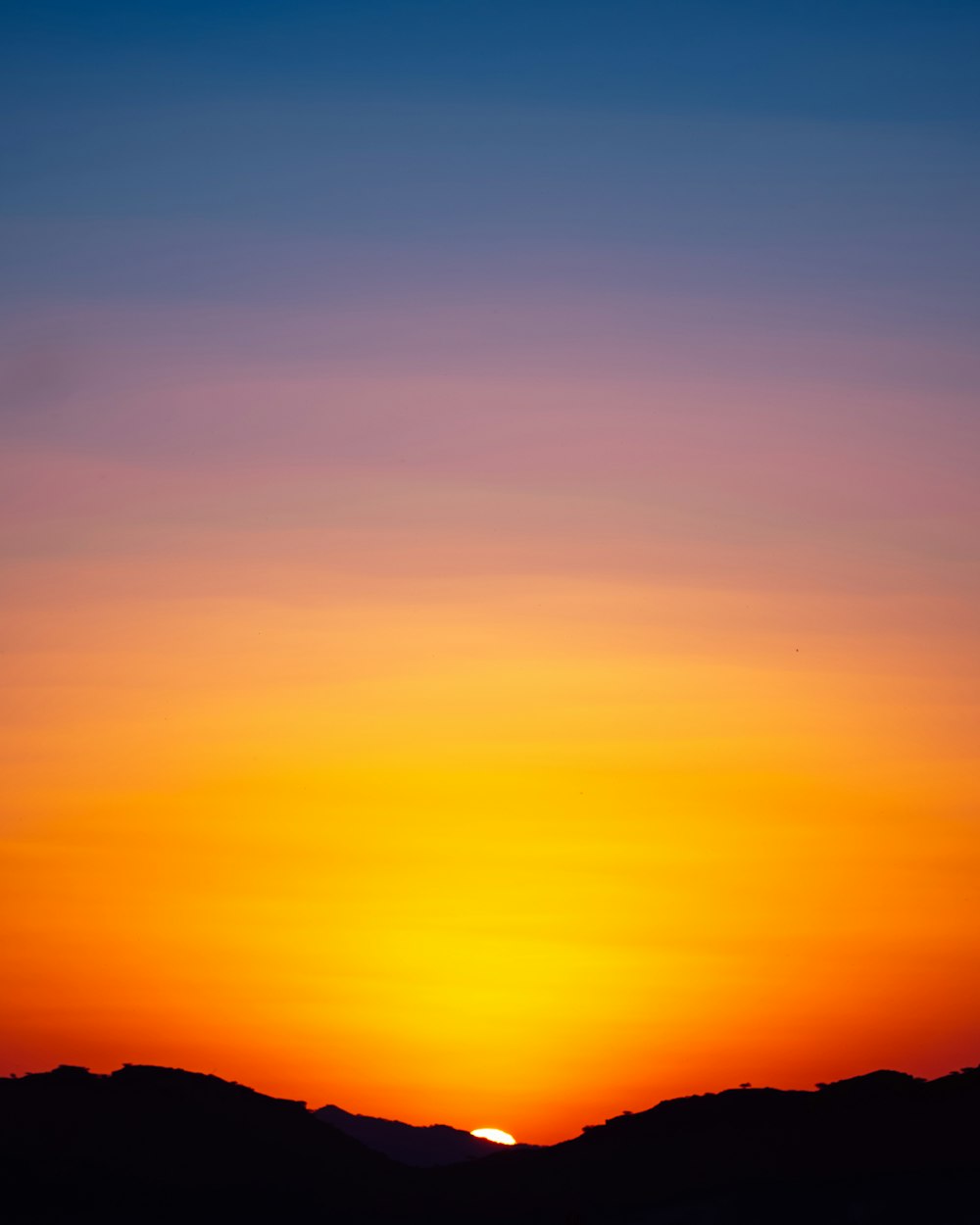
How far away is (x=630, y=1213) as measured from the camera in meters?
95.2

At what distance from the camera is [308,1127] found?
112 metres

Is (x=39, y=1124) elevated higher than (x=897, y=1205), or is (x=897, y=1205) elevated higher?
(x=39, y=1124)

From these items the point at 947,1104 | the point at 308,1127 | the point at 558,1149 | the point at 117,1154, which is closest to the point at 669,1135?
the point at 558,1149

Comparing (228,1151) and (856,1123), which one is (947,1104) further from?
(228,1151)

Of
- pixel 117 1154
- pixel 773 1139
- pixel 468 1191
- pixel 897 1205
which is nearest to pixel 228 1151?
pixel 117 1154

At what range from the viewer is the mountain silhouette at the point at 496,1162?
299ft

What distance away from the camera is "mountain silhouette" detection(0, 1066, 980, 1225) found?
3593 inches

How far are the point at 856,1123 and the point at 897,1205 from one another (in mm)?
11958

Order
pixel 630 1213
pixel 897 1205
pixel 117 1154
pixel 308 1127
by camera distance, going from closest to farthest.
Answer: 1. pixel 897 1205
2. pixel 630 1213
3. pixel 117 1154
4. pixel 308 1127

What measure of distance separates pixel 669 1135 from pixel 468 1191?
12.6m

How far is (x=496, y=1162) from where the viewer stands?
110 m

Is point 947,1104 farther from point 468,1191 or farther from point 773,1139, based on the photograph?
point 468,1191

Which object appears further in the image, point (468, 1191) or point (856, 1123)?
point (468, 1191)

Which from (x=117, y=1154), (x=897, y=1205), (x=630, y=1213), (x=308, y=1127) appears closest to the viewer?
(x=897, y=1205)
